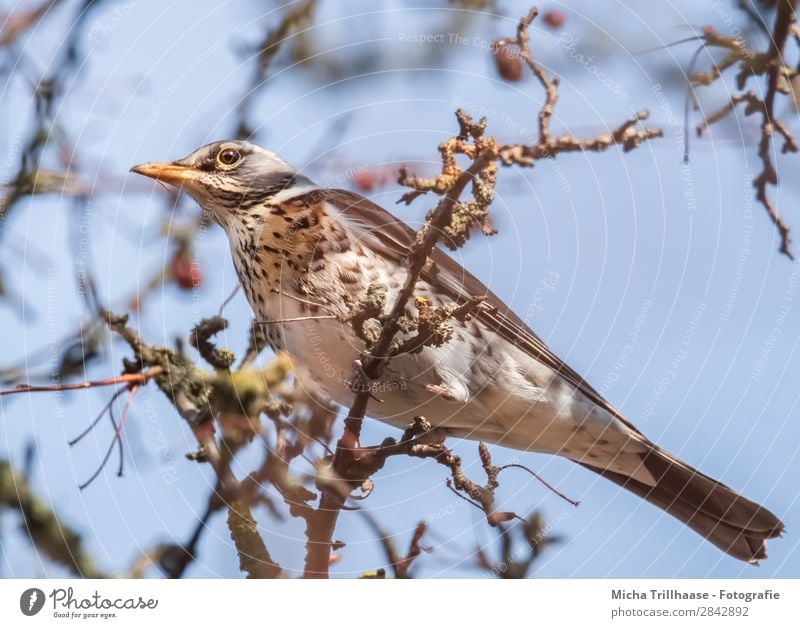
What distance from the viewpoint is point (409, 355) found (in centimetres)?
329

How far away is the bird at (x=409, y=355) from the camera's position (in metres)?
3.38

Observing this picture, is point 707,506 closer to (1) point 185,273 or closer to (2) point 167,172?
(1) point 185,273

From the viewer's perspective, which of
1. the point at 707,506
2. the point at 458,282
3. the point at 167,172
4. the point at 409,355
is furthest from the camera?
the point at 707,506

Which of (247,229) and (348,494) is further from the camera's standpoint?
(247,229)

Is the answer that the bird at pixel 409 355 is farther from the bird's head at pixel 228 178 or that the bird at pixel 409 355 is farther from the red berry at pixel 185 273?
the red berry at pixel 185 273

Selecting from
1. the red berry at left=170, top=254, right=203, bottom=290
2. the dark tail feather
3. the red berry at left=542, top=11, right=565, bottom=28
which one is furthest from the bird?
the red berry at left=542, top=11, right=565, bottom=28

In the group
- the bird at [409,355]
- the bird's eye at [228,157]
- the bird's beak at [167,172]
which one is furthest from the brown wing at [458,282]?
the bird's beak at [167,172]

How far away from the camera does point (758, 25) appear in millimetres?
3297

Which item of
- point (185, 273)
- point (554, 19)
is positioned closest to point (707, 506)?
point (554, 19)

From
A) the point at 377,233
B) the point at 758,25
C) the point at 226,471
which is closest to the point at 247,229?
the point at 377,233

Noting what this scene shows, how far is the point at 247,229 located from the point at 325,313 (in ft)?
1.75

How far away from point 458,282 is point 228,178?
103cm

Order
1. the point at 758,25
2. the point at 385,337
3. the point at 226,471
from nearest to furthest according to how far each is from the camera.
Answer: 1. the point at 385,337
2. the point at 226,471
3. the point at 758,25

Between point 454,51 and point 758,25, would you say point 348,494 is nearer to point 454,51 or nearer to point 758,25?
point 454,51
